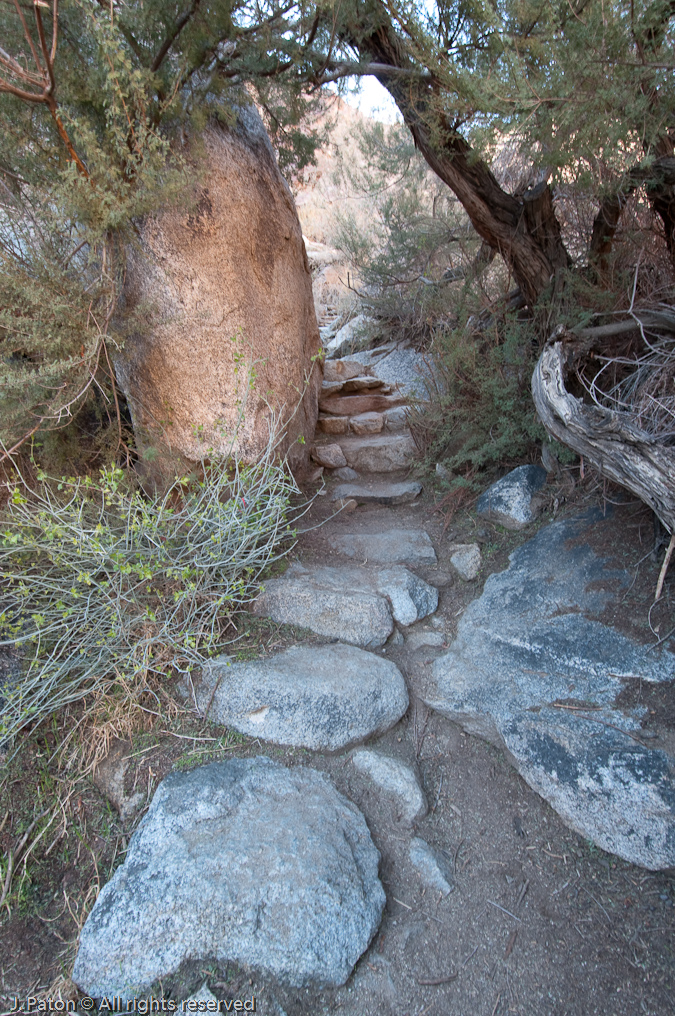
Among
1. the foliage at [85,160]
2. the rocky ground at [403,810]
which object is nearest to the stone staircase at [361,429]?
the rocky ground at [403,810]

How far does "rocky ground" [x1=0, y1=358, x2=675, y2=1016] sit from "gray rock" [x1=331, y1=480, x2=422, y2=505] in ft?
3.64

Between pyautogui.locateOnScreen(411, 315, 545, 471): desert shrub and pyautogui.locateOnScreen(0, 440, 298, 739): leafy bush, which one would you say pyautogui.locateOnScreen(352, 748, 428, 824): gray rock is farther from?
pyautogui.locateOnScreen(411, 315, 545, 471): desert shrub

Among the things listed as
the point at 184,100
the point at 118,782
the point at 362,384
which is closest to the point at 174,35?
the point at 184,100

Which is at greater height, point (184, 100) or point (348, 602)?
point (184, 100)

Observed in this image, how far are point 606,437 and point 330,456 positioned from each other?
2.46 meters

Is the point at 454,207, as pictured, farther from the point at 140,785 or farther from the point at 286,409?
the point at 140,785

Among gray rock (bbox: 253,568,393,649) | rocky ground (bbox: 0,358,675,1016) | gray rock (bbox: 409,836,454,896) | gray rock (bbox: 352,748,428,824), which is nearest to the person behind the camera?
rocky ground (bbox: 0,358,675,1016)

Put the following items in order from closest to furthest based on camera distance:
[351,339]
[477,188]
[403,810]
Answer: [403,810]
[477,188]
[351,339]

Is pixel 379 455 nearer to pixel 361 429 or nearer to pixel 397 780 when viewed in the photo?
pixel 361 429

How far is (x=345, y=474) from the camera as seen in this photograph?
4.84m

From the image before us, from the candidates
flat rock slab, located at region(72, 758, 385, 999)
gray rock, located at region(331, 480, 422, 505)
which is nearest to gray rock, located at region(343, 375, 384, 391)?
gray rock, located at region(331, 480, 422, 505)

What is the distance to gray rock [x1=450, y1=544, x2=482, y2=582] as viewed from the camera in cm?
351

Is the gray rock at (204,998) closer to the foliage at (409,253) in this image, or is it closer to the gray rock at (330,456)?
the gray rock at (330,456)

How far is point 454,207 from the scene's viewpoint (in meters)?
6.79
